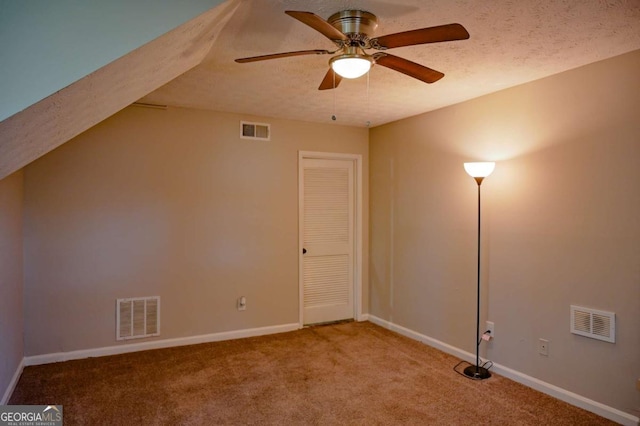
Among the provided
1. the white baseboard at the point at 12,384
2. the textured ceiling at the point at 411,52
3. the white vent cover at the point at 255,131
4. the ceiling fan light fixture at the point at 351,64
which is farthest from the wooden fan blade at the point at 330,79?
the white baseboard at the point at 12,384

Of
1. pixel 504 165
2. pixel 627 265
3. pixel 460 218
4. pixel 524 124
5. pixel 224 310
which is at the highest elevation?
pixel 524 124

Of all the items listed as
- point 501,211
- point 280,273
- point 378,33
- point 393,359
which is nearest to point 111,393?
point 280,273

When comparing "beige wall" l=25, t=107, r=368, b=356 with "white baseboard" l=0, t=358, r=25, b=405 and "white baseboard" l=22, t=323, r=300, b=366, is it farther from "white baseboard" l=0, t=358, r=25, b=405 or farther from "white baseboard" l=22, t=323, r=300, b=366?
"white baseboard" l=0, t=358, r=25, b=405

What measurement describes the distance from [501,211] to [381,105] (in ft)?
4.89

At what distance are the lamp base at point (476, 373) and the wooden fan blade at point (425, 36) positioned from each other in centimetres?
274

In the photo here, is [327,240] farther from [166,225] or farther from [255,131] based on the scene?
[166,225]

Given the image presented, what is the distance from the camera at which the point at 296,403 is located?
9.63ft

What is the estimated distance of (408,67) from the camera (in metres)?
2.26

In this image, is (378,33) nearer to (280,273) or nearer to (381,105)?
(381,105)

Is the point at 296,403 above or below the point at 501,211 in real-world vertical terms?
below

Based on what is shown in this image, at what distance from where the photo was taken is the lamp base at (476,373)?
11.1 ft

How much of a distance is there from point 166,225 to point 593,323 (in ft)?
12.2

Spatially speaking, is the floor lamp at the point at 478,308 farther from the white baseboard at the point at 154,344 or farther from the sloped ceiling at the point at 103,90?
the sloped ceiling at the point at 103,90

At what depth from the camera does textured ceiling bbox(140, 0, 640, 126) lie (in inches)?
79.9
